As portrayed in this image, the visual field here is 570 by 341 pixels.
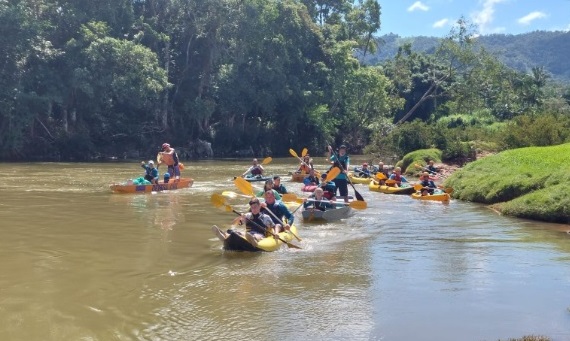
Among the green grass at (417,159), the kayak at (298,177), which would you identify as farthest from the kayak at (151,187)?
the green grass at (417,159)

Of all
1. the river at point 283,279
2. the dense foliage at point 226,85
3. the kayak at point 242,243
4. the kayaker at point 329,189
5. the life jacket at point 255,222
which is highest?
the dense foliage at point 226,85

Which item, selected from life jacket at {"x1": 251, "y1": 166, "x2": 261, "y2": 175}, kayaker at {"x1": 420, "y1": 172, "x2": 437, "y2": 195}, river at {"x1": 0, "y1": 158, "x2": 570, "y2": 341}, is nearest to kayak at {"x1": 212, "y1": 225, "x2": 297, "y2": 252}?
river at {"x1": 0, "y1": 158, "x2": 570, "y2": 341}

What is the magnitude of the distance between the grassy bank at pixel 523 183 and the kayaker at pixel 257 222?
20.7 feet

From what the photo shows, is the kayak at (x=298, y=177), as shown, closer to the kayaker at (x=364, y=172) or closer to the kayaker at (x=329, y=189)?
the kayaker at (x=364, y=172)

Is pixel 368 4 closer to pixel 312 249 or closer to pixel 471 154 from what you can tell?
pixel 471 154

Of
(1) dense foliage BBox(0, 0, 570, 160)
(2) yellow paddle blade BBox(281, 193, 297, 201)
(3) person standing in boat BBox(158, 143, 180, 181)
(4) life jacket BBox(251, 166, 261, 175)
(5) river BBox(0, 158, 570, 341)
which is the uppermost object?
Answer: (1) dense foliage BBox(0, 0, 570, 160)

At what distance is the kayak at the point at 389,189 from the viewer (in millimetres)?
18172

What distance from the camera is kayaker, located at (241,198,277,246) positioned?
988 centimetres

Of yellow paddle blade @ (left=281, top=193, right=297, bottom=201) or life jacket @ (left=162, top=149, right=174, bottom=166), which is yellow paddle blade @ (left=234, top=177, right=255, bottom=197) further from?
life jacket @ (left=162, top=149, right=174, bottom=166)

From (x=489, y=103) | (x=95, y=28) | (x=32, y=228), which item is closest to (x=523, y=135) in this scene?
(x=32, y=228)

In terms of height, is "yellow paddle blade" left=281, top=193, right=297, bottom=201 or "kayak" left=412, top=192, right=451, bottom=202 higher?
"yellow paddle blade" left=281, top=193, right=297, bottom=201

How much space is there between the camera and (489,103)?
50.2 meters

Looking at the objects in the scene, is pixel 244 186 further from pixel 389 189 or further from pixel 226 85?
pixel 226 85

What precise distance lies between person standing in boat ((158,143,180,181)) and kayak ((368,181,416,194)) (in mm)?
6094
